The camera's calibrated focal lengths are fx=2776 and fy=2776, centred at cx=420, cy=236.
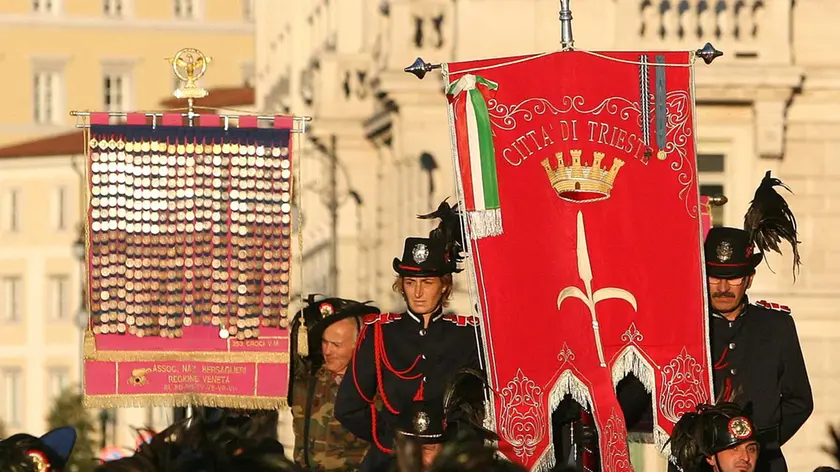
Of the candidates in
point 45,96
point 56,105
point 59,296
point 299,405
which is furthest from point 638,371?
point 56,105

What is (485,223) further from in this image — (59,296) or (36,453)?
(59,296)

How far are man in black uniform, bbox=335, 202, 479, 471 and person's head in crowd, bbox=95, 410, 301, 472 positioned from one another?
4.78 feet

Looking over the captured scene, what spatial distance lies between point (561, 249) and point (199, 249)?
2096mm

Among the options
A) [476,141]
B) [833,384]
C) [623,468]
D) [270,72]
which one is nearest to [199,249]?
[476,141]

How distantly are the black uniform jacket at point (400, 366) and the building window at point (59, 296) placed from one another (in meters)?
68.0

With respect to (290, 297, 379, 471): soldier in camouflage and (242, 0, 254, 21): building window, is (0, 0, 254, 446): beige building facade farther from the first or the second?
(290, 297, 379, 471): soldier in camouflage

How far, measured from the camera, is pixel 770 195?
44.5ft

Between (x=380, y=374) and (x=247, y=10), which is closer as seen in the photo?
(x=380, y=374)

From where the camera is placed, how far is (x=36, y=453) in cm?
1198

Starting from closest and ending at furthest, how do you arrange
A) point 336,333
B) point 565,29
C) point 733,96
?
point 565,29, point 336,333, point 733,96

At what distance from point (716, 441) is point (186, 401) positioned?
3245 millimetres

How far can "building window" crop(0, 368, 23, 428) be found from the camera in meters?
80.5

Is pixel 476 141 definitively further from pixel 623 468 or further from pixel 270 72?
pixel 270 72

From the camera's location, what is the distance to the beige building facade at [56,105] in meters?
80.6
